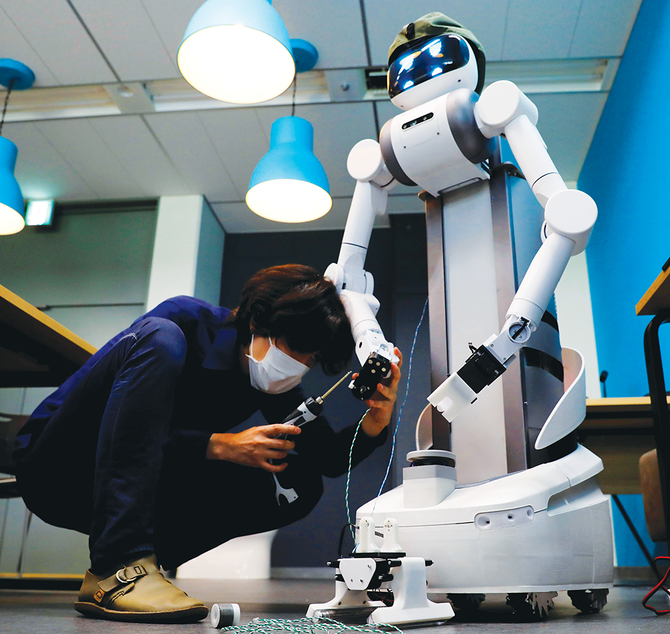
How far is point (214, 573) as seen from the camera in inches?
136

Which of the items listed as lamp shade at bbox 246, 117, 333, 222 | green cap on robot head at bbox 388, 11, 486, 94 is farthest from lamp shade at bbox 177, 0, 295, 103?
green cap on robot head at bbox 388, 11, 486, 94

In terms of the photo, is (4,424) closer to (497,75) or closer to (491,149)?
(491,149)

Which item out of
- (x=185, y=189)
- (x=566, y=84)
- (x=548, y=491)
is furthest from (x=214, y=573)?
(x=566, y=84)

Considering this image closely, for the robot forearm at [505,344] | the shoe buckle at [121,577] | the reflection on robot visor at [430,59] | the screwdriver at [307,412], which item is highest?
the reflection on robot visor at [430,59]

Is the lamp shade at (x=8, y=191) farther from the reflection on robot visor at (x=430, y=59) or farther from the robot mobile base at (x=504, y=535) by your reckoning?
the robot mobile base at (x=504, y=535)

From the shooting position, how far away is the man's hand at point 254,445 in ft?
3.99

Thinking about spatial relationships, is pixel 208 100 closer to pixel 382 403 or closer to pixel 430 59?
pixel 430 59

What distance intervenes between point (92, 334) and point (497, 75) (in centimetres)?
326

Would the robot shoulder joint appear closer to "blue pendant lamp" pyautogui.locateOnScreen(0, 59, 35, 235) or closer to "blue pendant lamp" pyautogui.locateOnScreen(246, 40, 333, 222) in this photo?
"blue pendant lamp" pyautogui.locateOnScreen(246, 40, 333, 222)

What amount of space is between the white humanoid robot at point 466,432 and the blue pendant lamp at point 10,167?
2493 mm

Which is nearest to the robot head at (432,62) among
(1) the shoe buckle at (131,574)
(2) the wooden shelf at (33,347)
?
(2) the wooden shelf at (33,347)

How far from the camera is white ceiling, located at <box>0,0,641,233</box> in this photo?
2.95 meters

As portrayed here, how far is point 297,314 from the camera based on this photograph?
130cm

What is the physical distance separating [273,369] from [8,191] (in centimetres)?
257
